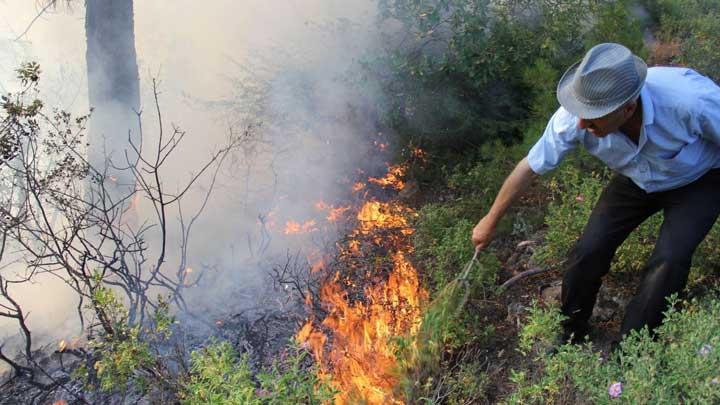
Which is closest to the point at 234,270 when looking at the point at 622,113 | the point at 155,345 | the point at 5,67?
the point at 155,345

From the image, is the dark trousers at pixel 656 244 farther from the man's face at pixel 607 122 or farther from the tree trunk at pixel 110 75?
the tree trunk at pixel 110 75

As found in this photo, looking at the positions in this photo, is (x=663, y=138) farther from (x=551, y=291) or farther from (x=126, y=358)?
(x=126, y=358)

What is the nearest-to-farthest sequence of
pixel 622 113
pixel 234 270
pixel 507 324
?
pixel 622 113
pixel 507 324
pixel 234 270

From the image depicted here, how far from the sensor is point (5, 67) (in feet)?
35.1

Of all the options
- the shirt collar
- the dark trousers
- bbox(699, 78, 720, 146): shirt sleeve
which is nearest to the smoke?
the dark trousers

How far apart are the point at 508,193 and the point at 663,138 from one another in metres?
0.80

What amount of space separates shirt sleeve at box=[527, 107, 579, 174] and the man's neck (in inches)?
9.1

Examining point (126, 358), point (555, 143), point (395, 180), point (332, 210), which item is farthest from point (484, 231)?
point (395, 180)

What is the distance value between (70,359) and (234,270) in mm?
1626

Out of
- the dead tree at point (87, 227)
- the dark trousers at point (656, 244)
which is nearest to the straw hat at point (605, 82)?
the dark trousers at point (656, 244)

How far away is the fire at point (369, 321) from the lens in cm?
359

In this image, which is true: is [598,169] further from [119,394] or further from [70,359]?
[70,359]

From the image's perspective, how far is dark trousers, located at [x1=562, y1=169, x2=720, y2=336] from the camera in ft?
9.55

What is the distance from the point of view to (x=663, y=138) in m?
2.87
